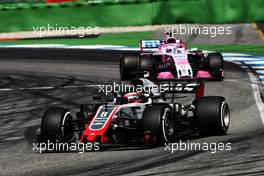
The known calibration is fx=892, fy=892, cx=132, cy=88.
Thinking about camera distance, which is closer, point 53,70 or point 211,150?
point 211,150

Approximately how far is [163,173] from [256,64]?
48.9 ft

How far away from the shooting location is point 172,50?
2233 centimetres

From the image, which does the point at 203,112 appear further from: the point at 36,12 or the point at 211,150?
the point at 36,12

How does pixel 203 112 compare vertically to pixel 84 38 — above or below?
above

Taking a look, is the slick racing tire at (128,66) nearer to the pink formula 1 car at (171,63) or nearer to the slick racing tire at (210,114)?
the pink formula 1 car at (171,63)

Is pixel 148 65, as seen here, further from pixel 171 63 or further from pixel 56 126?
pixel 56 126

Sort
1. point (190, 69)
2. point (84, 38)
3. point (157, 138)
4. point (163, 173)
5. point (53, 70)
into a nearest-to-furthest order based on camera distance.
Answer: point (163, 173)
point (157, 138)
point (190, 69)
point (53, 70)
point (84, 38)

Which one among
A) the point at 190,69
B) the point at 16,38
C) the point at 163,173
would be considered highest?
the point at 163,173

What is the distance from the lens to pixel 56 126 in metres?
13.1

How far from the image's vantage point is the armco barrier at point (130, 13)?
33.3 m

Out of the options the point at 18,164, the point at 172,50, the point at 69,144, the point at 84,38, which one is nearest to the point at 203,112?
the point at 69,144

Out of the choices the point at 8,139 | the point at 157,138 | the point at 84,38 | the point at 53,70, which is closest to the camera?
the point at 157,138

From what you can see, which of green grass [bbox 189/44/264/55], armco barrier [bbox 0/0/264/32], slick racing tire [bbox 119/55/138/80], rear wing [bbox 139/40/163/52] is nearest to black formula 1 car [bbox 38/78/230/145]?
rear wing [bbox 139/40/163/52]

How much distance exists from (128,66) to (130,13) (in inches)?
456
